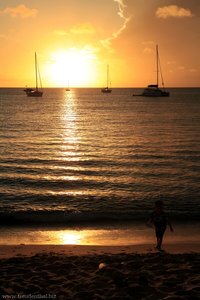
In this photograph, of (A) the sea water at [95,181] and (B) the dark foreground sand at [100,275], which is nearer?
(B) the dark foreground sand at [100,275]

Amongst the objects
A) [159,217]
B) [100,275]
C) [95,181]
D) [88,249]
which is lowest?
[88,249]

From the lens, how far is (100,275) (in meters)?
11.1

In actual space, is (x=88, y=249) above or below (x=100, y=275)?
below

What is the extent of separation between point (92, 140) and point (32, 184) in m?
24.3

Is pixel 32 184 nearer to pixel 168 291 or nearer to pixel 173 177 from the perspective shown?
pixel 173 177

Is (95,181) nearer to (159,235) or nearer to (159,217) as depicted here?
(159,235)

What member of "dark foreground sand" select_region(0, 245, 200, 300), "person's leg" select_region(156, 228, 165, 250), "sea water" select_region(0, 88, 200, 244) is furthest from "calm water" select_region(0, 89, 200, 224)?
"dark foreground sand" select_region(0, 245, 200, 300)

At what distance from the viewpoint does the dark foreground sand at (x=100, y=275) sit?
32.2 ft

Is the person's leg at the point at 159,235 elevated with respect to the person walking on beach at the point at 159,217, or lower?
lower

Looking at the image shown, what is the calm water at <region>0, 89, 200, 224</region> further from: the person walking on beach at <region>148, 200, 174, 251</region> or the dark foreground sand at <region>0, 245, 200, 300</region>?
the dark foreground sand at <region>0, 245, 200, 300</region>

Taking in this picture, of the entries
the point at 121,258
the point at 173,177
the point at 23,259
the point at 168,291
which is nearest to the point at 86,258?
the point at 121,258

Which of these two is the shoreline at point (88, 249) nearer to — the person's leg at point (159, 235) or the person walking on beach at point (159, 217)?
the person's leg at point (159, 235)

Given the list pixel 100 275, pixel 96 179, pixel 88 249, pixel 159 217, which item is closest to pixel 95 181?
pixel 96 179

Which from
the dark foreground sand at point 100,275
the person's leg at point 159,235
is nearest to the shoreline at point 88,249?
the dark foreground sand at point 100,275
